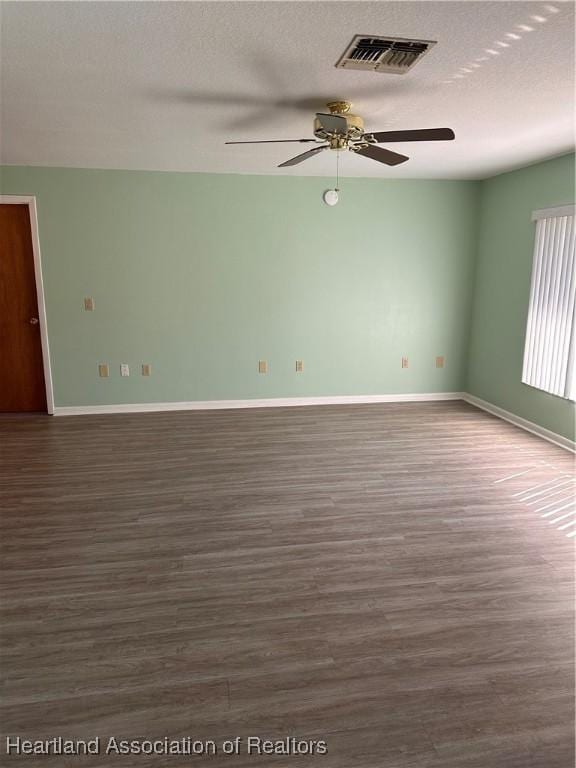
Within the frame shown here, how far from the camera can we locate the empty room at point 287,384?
183cm

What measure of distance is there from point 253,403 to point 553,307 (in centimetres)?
309


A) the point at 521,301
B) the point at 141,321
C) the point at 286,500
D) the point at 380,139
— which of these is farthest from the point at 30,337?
the point at 521,301

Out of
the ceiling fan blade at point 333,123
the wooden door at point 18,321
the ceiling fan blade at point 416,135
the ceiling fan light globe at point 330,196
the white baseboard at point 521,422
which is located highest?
the ceiling fan light globe at point 330,196

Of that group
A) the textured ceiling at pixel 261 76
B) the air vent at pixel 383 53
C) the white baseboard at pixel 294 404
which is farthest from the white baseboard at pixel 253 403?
the air vent at pixel 383 53

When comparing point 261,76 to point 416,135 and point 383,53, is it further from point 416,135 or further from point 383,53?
point 416,135

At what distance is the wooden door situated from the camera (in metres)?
4.90

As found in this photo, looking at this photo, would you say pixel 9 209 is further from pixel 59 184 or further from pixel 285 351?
pixel 285 351

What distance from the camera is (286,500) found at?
3.39 m

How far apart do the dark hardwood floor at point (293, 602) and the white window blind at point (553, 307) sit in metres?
0.73

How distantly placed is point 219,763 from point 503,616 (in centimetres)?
139

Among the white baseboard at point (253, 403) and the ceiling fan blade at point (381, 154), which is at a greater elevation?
the ceiling fan blade at point (381, 154)

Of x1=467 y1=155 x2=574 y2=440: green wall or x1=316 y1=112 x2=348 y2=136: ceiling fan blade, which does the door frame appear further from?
x1=467 y1=155 x2=574 y2=440: green wall

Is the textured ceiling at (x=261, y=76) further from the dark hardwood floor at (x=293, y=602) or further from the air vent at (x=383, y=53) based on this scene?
the dark hardwood floor at (x=293, y=602)

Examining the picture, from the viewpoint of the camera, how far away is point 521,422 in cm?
498
